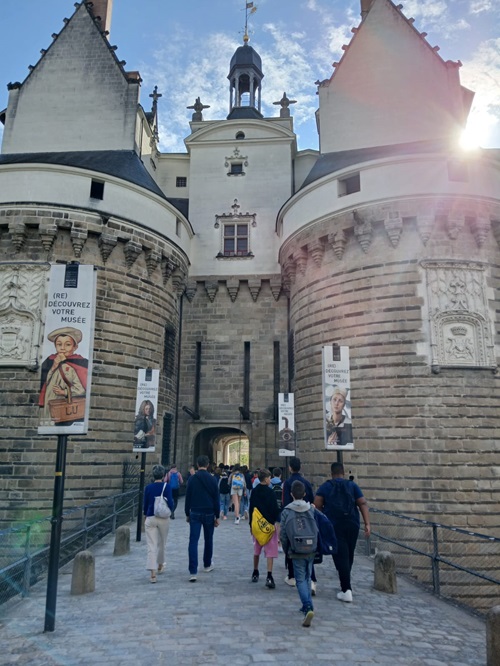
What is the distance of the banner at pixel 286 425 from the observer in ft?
48.4

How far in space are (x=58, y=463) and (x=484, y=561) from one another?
11617 millimetres

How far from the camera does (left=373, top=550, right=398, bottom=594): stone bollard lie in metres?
7.71

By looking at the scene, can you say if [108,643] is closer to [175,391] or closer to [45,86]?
[175,391]

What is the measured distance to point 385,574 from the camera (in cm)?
777

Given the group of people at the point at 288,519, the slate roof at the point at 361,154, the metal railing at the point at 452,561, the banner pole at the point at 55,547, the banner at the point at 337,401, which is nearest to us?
the banner pole at the point at 55,547

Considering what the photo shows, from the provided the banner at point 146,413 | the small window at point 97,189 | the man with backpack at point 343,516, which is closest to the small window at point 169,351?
the small window at point 97,189

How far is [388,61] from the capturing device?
20.1 m

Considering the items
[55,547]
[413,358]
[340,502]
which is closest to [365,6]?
[413,358]

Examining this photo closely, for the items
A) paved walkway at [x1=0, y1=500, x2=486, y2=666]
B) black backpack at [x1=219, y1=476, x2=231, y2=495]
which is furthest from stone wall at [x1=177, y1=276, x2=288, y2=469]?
paved walkway at [x1=0, y1=500, x2=486, y2=666]

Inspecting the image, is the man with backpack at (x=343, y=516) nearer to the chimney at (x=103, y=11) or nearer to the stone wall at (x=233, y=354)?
the stone wall at (x=233, y=354)

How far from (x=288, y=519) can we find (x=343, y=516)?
1052 mm

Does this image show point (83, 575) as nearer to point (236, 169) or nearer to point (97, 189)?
point (97, 189)

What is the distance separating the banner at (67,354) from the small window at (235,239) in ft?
49.3

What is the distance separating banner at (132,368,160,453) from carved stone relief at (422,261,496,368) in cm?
780
